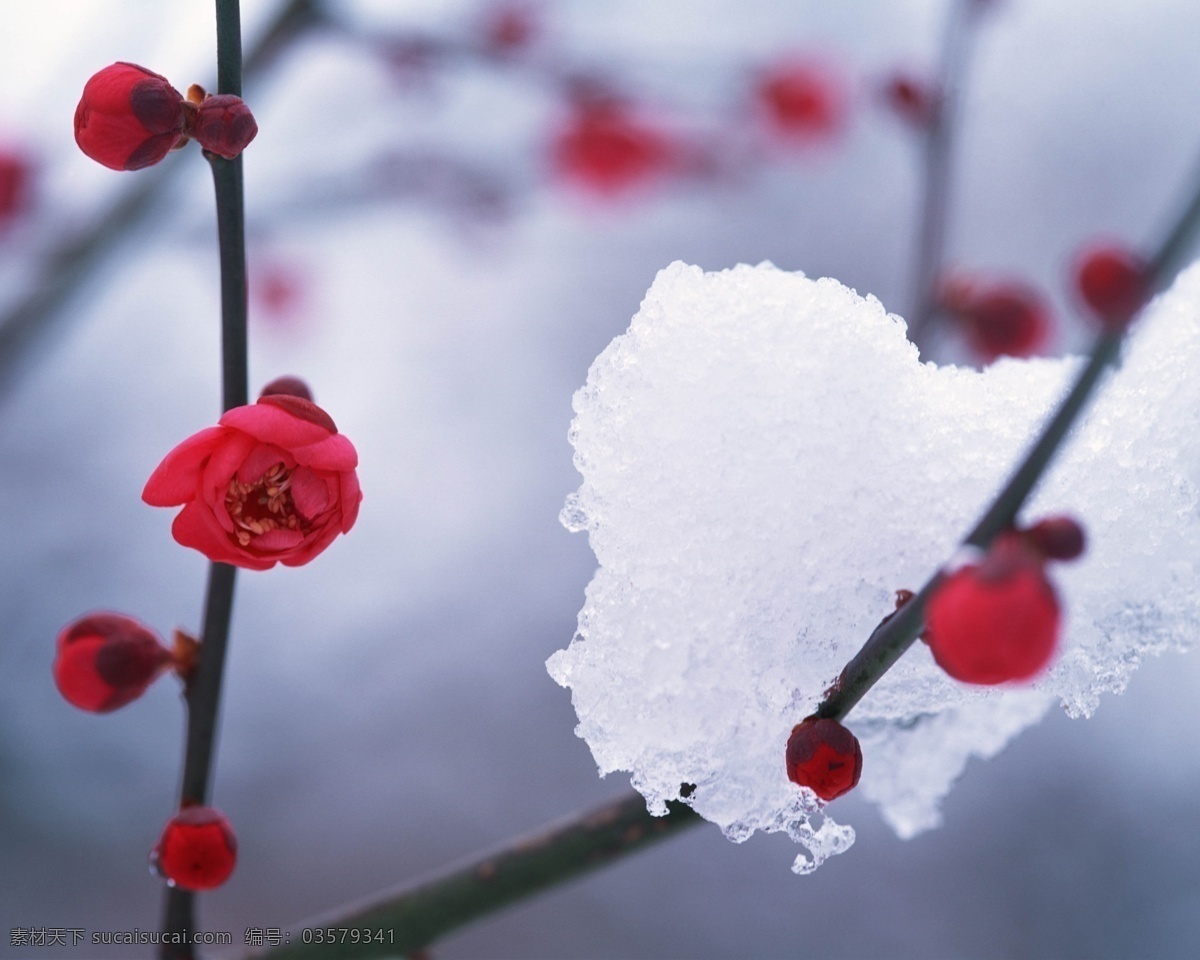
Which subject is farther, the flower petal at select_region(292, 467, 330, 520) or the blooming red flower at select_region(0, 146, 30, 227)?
the blooming red flower at select_region(0, 146, 30, 227)

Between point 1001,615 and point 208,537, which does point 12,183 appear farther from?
point 1001,615

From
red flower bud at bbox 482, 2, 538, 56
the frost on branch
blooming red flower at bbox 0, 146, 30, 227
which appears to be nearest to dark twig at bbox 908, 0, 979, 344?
the frost on branch

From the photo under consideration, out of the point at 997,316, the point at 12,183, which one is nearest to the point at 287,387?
the point at 997,316

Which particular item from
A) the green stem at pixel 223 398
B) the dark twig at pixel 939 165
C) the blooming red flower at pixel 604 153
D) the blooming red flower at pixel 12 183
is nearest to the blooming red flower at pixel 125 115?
the green stem at pixel 223 398

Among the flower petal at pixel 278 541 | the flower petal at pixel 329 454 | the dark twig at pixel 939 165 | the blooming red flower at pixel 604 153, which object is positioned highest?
the blooming red flower at pixel 604 153

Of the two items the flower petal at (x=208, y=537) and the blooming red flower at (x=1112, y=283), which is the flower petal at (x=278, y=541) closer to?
the flower petal at (x=208, y=537)

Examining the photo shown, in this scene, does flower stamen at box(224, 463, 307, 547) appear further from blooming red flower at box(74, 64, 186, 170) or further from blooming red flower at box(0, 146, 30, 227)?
blooming red flower at box(0, 146, 30, 227)

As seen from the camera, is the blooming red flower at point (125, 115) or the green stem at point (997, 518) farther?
the blooming red flower at point (125, 115)
